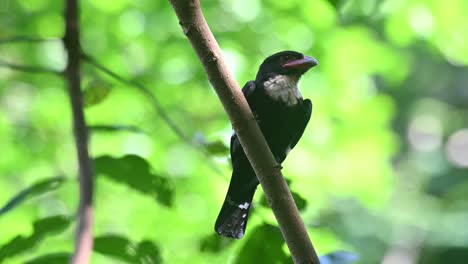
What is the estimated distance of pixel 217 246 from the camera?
2234mm

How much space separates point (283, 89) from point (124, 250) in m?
0.85

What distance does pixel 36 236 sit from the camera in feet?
6.49

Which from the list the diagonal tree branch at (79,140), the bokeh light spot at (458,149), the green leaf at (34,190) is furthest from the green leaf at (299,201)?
the bokeh light spot at (458,149)

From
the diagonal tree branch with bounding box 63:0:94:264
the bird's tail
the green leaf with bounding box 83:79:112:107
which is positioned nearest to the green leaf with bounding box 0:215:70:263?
the diagonal tree branch with bounding box 63:0:94:264

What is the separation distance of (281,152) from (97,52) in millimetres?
3380

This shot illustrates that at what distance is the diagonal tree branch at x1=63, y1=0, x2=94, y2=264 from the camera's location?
1636 mm

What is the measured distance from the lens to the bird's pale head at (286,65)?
2.61 m

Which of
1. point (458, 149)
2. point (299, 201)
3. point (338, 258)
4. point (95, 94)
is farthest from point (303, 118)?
point (458, 149)

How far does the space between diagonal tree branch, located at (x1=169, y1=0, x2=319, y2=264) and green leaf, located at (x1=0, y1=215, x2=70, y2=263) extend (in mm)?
663

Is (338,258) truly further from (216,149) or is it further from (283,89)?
(283,89)

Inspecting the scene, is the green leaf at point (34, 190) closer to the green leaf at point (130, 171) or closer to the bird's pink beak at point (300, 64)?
the green leaf at point (130, 171)

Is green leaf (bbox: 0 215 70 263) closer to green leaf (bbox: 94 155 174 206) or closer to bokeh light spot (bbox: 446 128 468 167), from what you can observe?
green leaf (bbox: 94 155 174 206)

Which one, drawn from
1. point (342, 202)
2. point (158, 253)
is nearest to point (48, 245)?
point (158, 253)

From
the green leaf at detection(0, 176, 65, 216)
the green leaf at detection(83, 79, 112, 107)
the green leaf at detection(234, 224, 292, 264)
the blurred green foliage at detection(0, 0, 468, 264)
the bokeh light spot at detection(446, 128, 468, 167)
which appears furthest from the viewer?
the bokeh light spot at detection(446, 128, 468, 167)
